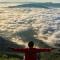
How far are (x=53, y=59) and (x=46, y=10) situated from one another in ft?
13.2

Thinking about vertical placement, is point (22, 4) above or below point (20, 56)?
above

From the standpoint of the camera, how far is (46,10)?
456 inches

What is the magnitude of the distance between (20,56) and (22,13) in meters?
3.66

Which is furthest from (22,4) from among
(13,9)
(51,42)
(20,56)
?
(20,56)

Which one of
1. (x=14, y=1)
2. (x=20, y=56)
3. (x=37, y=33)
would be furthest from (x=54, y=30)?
(x=14, y=1)

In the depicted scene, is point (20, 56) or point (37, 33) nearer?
point (20, 56)

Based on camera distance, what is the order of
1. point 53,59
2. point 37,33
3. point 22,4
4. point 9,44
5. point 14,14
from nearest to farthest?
1. point 53,59
2. point 9,44
3. point 37,33
4. point 14,14
5. point 22,4

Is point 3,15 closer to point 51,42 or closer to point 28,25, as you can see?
point 28,25

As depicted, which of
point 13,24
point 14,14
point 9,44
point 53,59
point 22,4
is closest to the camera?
point 53,59

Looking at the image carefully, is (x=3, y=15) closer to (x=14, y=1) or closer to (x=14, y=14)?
(x=14, y=14)

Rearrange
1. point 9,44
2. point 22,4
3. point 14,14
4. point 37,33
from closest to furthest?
point 9,44, point 37,33, point 14,14, point 22,4

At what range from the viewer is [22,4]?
12.2 m

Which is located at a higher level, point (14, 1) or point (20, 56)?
point (14, 1)

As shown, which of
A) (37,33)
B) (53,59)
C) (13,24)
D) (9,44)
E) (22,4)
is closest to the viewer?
(53,59)
